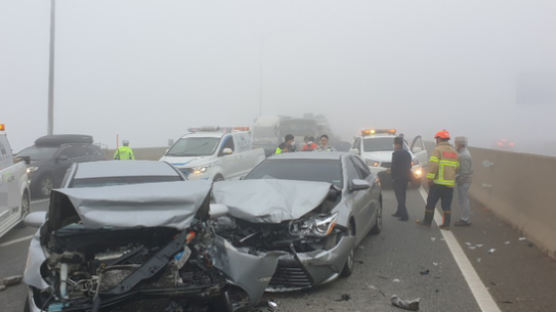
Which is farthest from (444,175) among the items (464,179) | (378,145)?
(378,145)

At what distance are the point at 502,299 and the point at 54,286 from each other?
14.8 ft

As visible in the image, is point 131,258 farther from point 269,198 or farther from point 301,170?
point 301,170

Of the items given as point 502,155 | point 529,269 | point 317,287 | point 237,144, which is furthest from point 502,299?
point 237,144

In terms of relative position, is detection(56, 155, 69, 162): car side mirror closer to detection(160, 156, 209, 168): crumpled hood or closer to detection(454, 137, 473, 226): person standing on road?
detection(160, 156, 209, 168): crumpled hood

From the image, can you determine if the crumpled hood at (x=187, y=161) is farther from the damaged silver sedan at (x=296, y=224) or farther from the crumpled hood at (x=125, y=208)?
the crumpled hood at (x=125, y=208)

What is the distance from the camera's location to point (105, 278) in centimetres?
374

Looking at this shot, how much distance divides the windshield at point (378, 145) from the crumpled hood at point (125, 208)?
1298 cm

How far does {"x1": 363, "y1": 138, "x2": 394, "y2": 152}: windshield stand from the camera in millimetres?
16625

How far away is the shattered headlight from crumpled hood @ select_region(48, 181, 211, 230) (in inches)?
69.7

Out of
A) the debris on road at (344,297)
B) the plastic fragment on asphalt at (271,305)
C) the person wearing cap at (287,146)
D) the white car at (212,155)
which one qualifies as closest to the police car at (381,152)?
the person wearing cap at (287,146)

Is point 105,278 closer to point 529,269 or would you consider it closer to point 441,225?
point 529,269

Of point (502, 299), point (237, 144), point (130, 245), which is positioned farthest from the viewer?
point (237, 144)

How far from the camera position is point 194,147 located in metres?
14.0

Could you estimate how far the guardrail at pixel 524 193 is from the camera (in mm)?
7707
